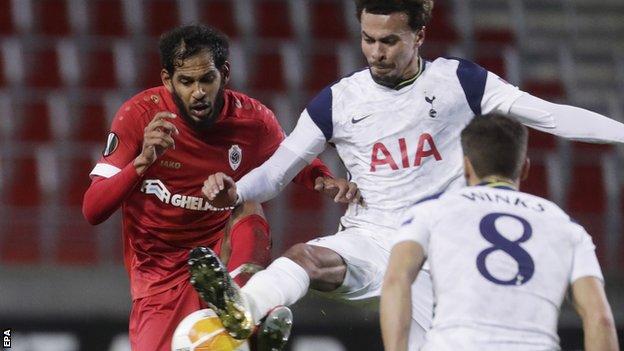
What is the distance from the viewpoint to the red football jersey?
4.95m

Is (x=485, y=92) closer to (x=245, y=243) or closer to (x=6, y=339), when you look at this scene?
(x=245, y=243)

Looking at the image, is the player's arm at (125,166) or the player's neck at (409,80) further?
the player's neck at (409,80)

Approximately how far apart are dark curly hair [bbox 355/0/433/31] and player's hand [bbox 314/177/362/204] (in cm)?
63

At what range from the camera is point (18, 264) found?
22.8 ft

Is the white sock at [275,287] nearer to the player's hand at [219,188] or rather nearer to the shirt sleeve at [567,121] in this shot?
the player's hand at [219,188]

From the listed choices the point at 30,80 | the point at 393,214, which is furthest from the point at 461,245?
the point at 30,80

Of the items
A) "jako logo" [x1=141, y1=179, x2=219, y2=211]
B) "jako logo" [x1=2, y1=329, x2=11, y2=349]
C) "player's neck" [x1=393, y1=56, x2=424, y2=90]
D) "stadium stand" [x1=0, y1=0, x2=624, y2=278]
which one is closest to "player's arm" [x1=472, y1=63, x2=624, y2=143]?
"player's neck" [x1=393, y1=56, x2=424, y2=90]

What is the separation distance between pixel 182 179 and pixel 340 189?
0.76 meters

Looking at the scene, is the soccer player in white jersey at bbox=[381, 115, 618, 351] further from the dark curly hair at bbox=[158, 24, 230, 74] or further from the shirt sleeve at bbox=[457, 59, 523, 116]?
the dark curly hair at bbox=[158, 24, 230, 74]

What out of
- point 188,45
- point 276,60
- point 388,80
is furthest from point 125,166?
point 276,60

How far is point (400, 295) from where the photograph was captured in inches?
134

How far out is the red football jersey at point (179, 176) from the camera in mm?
4953

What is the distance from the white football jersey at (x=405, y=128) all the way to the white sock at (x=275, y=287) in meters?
0.49

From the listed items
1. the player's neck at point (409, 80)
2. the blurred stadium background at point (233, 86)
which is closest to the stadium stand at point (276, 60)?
the blurred stadium background at point (233, 86)
